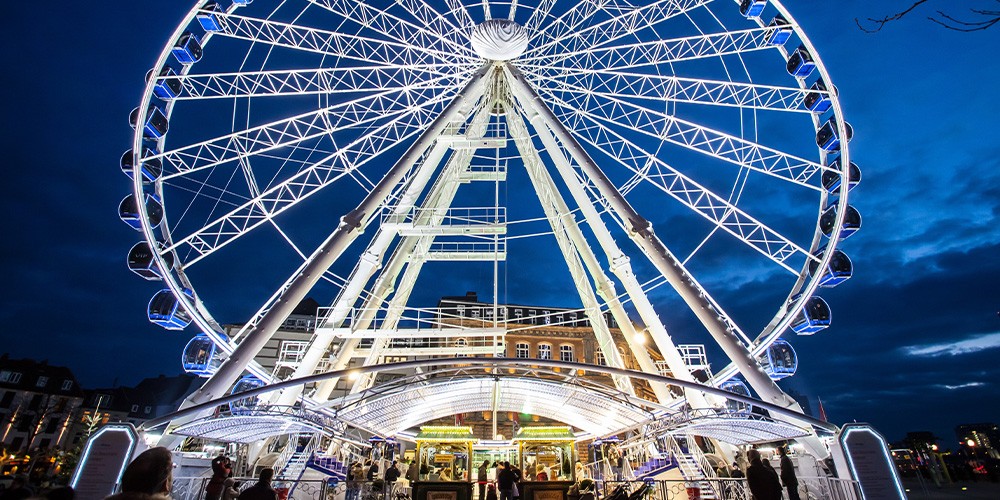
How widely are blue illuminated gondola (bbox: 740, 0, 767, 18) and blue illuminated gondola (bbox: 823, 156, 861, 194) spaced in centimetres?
628

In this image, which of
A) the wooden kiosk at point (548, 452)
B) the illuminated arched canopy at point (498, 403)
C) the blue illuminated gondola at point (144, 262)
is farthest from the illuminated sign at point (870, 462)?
the blue illuminated gondola at point (144, 262)

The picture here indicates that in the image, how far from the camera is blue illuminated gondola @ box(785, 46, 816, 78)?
701 inches

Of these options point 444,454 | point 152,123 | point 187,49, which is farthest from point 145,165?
point 444,454

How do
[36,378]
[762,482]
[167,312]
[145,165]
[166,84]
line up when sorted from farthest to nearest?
[36,378] < [166,84] < [145,165] < [167,312] < [762,482]

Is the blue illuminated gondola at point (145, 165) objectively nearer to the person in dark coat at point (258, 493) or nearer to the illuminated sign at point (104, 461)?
the illuminated sign at point (104, 461)

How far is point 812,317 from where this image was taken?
16875 millimetres

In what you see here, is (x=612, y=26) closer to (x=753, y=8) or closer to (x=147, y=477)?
(x=753, y=8)

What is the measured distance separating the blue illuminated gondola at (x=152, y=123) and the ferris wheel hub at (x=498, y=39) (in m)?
11.8

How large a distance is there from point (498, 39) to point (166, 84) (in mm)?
12260

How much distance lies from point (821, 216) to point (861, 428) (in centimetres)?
811

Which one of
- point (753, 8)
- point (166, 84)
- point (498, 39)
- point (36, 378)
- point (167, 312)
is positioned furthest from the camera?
point (36, 378)

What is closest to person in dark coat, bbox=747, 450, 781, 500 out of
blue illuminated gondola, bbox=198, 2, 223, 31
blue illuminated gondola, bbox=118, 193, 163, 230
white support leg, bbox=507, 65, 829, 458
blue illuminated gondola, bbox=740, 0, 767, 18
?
white support leg, bbox=507, 65, 829, 458

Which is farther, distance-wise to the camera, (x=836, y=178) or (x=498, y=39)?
(x=498, y=39)

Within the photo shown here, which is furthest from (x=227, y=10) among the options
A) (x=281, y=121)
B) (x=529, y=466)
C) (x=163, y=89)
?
(x=529, y=466)
